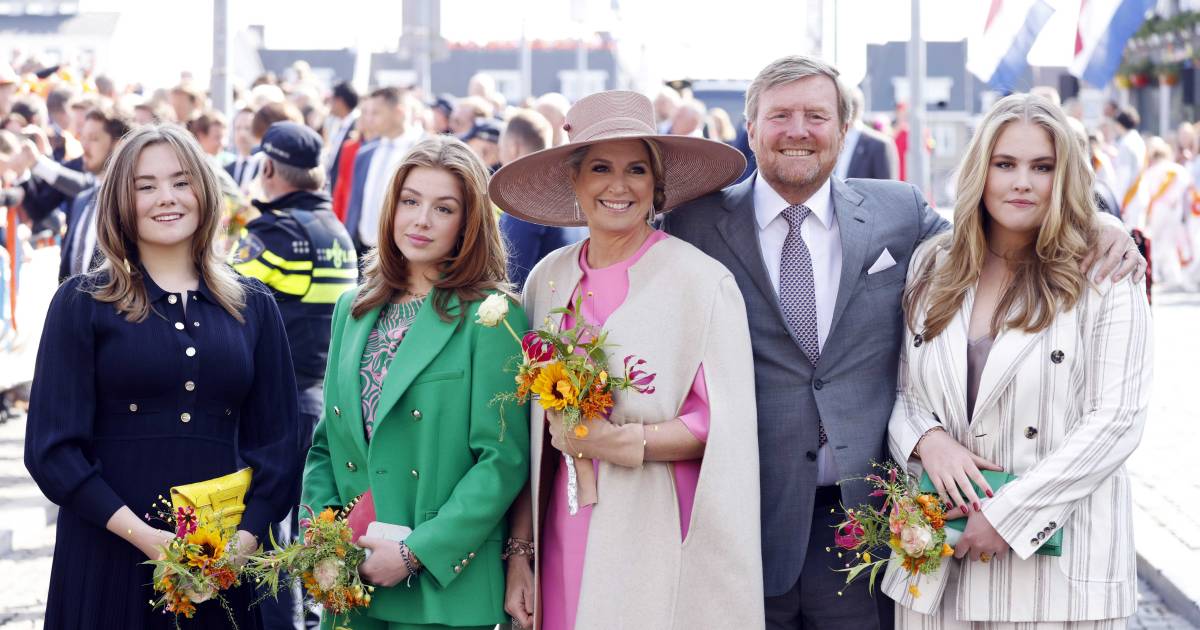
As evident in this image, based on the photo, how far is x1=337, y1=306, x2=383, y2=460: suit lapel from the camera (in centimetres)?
415

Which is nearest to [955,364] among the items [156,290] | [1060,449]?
[1060,449]

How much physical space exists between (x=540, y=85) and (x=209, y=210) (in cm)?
7538

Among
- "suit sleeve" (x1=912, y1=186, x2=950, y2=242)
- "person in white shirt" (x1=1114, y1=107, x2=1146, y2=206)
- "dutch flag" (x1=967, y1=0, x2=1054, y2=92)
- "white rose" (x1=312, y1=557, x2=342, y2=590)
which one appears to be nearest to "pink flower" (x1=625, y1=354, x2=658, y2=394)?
"white rose" (x1=312, y1=557, x2=342, y2=590)

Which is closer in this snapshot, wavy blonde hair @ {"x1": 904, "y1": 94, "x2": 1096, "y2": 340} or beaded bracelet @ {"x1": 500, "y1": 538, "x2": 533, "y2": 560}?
wavy blonde hair @ {"x1": 904, "y1": 94, "x2": 1096, "y2": 340}

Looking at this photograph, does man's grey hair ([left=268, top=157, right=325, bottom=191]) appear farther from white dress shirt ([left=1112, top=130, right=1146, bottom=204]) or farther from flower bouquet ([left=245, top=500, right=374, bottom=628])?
white dress shirt ([left=1112, top=130, right=1146, bottom=204])

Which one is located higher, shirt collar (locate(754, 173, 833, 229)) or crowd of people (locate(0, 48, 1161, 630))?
shirt collar (locate(754, 173, 833, 229))

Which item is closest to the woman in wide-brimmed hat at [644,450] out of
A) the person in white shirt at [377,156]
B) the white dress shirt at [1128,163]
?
the person in white shirt at [377,156]

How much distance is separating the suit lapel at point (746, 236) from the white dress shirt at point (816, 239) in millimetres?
24

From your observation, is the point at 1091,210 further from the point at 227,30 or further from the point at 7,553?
the point at 227,30

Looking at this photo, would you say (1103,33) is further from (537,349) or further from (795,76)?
(537,349)

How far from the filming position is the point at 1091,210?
413 cm

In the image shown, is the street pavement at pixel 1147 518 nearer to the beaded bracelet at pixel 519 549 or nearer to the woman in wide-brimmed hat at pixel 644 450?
the beaded bracelet at pixel 519 549

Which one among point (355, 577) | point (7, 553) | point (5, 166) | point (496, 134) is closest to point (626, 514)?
point (355, 577)

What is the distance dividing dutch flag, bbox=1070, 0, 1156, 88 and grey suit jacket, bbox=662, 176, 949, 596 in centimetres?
622
